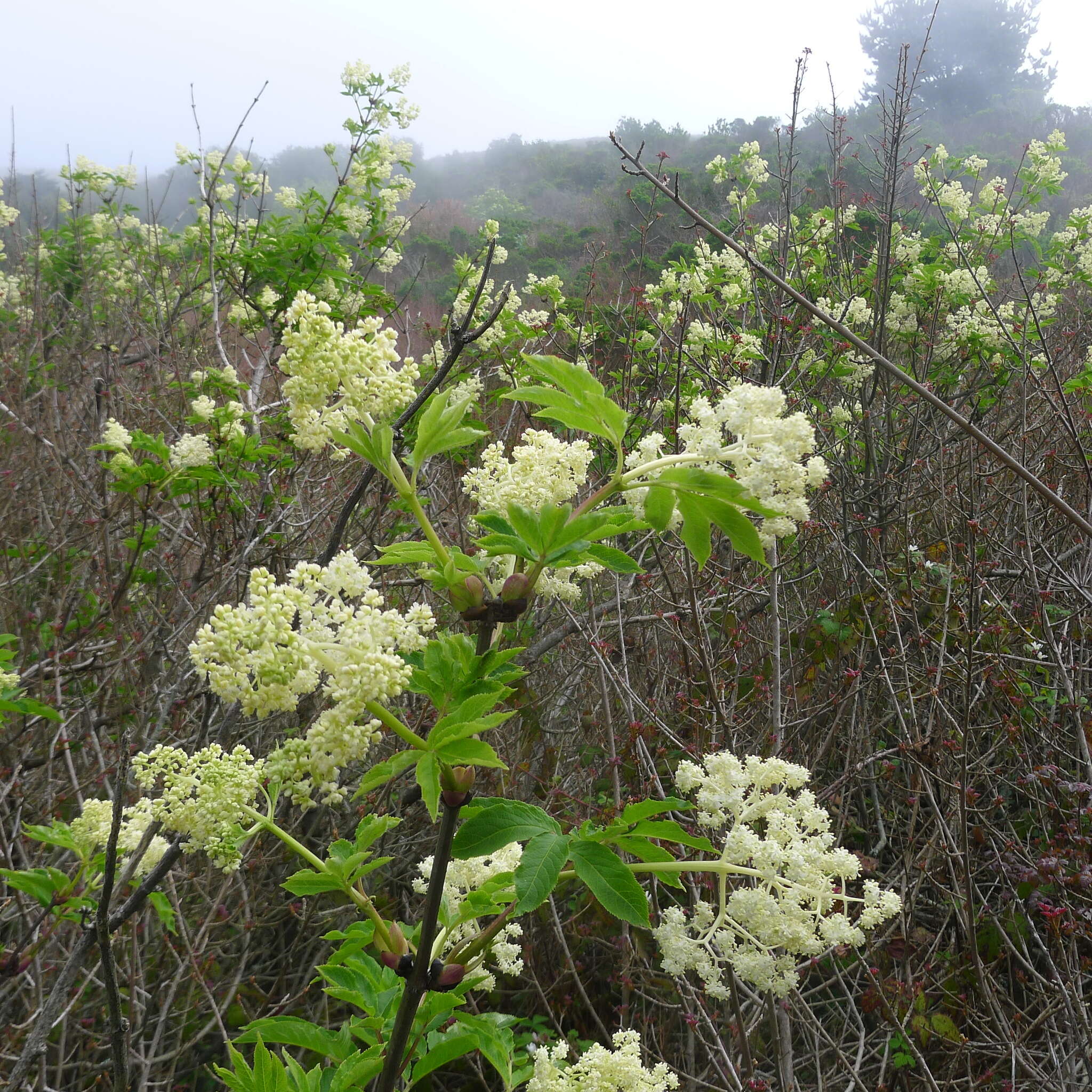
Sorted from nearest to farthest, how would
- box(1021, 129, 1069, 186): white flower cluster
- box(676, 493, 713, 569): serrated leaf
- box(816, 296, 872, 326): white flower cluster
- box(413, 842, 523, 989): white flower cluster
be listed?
box(676, 493, 713, 569): serrated leaf, box(413, 842, 523, 989): white flower cluster, box(816, 296, 872, 326): white flower cluster, box(1021, 129, 1069, 186): white flower cluster

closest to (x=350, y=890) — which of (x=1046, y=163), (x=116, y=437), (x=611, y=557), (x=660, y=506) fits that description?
(x=611, y=557)

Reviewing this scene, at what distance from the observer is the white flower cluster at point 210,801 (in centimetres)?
121

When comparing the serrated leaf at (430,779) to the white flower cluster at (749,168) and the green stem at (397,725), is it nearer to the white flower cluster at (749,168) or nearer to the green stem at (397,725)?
the green stem at (397,725)

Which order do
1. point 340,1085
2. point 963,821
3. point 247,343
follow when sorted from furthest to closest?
point 247,343, point 963,821, point 340,1085

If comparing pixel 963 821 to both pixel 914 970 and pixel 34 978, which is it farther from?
pixel 34 978

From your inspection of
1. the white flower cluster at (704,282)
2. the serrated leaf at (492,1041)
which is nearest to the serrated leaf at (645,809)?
the serrated leaf at (492,1041)

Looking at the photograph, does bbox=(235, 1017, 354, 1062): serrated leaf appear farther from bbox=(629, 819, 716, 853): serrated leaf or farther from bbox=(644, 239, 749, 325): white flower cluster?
bbox=(644, 239, 749, 325): white flower cluster

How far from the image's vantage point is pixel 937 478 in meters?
4.42

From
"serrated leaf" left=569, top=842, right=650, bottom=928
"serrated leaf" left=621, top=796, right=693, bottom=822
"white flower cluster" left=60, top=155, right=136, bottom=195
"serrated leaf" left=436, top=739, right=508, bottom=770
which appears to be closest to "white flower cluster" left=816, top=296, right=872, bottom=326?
"serrated leaf" left=621, top=796, right=693, bottom=822

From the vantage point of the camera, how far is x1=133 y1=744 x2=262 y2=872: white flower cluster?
3.97 feet

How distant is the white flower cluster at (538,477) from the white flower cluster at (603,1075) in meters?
1.18

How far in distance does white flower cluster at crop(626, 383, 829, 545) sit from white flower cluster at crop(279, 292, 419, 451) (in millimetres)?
435

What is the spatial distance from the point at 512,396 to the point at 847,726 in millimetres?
3512

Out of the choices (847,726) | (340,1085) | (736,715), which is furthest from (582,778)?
(340,1085)
